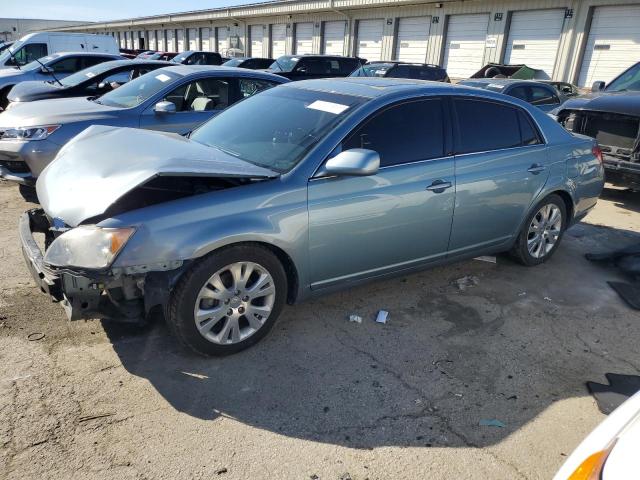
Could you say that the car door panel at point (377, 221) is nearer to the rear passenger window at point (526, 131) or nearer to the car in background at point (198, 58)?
the rear passenger window at point (526, 131)

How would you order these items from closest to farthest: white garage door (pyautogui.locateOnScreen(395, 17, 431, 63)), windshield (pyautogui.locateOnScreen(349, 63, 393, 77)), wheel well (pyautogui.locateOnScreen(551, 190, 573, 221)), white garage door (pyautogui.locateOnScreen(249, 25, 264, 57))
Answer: wheel well (pyautogui.locateOnScreen(551, 190, 573, 221))
windshield (pyautogui.locateOnScreen(349, 63, 393, 77))
white garage door (pyautogui.locateOnScreen(395, 17, 431, 63))
white garage door (pyautogui.locateOnScreen(249, 25, 264, 57))

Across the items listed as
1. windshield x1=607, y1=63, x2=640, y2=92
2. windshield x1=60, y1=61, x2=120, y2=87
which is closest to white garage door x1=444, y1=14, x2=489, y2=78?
windshield x1=607, y1=63, x2=640, y2=92

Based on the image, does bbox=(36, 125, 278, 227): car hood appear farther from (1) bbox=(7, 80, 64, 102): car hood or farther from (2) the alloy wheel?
(1) bbox=(7, 80, 64, 102): car hood

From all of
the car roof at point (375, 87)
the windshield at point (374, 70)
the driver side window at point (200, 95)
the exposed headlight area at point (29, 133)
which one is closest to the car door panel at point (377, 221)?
the car roof at point (375, 87)

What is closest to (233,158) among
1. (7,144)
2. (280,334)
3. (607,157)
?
(280,334)

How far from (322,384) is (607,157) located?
232 inches

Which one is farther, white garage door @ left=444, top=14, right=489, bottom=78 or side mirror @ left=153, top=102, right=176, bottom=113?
white garage door @ left=444, top=14, right=489, bottom=78

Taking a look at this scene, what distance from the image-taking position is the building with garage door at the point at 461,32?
16766mm

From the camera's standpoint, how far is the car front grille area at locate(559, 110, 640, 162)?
6824 millimetres

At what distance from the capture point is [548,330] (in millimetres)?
3832

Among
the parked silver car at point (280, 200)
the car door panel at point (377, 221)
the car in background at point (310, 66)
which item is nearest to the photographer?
the parked silver car at point (280, 200)

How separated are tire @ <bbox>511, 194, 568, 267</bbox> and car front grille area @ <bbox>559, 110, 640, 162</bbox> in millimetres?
2678

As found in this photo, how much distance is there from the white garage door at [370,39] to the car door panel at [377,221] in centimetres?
2252

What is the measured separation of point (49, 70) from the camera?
1098 centimetres
